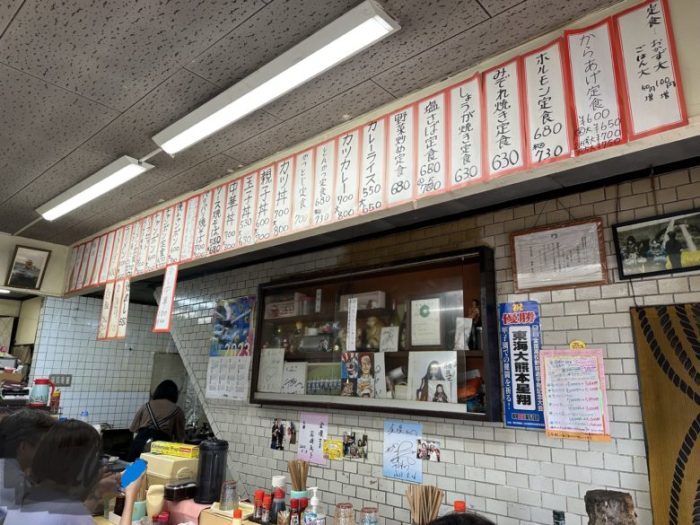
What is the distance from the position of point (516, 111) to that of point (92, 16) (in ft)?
6.14

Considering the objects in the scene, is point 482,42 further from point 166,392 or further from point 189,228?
point 166,392

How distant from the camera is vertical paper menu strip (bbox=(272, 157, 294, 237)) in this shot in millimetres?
2695

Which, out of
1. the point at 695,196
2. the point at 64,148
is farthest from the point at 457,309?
the point at 64,148

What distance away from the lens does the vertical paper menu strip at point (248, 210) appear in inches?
114

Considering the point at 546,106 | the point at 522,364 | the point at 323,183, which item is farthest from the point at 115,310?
the point at 546,106

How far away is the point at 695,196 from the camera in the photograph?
2.37 meters

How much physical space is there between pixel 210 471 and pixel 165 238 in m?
1.91

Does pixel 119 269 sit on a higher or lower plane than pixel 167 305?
higher

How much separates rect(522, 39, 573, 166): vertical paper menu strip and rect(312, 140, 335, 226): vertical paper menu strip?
1.10 metres

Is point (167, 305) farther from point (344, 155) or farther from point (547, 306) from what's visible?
point (547, 306)

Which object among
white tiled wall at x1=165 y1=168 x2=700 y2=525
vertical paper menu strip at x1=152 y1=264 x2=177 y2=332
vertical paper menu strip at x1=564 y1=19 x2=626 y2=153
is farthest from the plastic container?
vertical paper menu strip at x1=564 y1=19 x2=626 y2=153

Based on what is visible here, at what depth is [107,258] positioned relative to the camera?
4.54 metres

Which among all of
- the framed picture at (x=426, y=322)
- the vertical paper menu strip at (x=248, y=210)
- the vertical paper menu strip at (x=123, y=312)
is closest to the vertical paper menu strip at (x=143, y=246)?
the vertical paper menu strip at (x=123, y=312)

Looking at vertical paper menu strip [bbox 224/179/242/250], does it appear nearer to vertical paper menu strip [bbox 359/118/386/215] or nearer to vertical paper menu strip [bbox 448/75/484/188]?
vertical paper menu strip [bbox 359/118/386/215]
